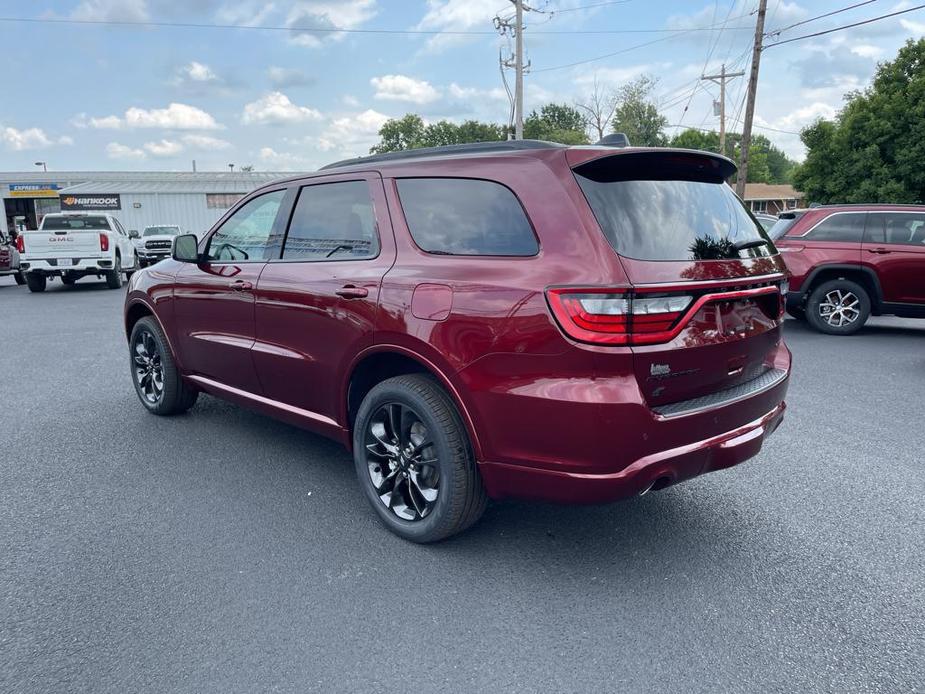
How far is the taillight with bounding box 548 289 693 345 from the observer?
2.65m

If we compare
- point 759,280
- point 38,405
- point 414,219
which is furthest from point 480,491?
point 38,405

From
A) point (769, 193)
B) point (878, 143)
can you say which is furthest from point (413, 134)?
point (878, 143)

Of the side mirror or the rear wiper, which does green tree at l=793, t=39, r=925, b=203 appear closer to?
the rear wiper

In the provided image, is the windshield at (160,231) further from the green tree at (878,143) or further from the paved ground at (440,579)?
the paved ground at (440,579)

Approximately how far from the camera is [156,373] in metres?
5.54

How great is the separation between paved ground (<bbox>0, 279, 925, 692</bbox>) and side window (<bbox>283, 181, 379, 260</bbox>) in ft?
4.47

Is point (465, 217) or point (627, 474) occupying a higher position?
point (465, 217)

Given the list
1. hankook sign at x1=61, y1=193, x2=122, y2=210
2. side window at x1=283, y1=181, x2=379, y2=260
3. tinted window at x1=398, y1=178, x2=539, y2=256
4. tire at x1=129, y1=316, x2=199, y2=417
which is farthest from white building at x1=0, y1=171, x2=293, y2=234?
tinted window at x1=398, y1=178, x2=539, y2=256

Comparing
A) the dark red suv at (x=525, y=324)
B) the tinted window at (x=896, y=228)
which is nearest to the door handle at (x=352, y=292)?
the dark red suv at (x=525, y=324)

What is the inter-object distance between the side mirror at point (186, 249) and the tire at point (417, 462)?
6.68 ft

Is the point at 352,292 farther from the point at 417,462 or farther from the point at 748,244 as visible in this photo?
the point at 748,244

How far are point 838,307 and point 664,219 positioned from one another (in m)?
7.86

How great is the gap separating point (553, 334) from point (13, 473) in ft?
12.0

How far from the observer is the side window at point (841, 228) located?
31.0ft
